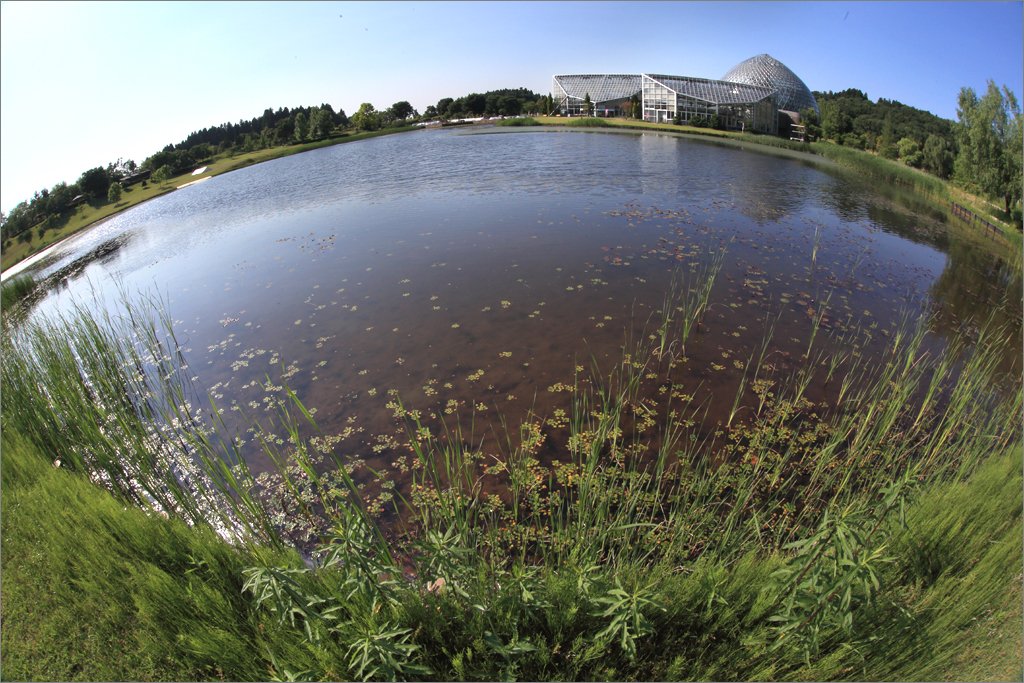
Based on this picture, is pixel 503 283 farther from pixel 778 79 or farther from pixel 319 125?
pixel 778 79

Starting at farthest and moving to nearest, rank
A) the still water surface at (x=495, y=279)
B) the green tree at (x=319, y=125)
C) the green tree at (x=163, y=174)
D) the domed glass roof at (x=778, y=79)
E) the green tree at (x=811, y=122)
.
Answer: the domed glass roof at (x=778, y=79) < the green tree at (x=319, y=125) < the green tree at (x=811, y=122) < the green tree at (x=163, y=174) < the still water surface at (x=495, y=279)

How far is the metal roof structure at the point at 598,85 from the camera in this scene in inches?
2136

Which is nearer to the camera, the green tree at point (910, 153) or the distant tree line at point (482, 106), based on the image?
the green tree at point (910, 153)

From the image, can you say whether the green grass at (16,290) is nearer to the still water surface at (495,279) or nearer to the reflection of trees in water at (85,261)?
the reflection of trees in water at (85,261)

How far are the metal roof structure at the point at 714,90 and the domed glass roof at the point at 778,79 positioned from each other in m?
8.63

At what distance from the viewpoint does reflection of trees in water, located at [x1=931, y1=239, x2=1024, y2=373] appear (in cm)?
862

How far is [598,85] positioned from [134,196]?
50.2 m

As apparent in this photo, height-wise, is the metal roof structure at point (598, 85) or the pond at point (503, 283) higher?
the metal roof structure at point (598, 85)

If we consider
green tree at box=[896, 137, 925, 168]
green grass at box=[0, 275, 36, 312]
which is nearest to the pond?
green grass at box=[0, 275, 36, 312]

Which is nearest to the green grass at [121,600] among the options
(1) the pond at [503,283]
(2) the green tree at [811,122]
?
(1) the pond at [503,283]

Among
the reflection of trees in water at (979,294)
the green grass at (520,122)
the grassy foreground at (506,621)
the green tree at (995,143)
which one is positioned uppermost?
the green grass at (520,122)

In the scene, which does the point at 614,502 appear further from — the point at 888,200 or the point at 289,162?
the point at 289,162

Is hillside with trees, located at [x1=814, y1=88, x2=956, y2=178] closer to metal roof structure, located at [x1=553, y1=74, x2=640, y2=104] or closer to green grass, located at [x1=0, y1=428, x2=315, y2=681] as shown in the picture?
metal roof structure, located at [x1=553, y1=74, x2=640, y2=104]

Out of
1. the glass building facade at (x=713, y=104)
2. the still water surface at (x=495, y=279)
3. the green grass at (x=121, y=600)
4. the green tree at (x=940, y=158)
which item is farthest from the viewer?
the glass building facade at (x=713, y=104)
